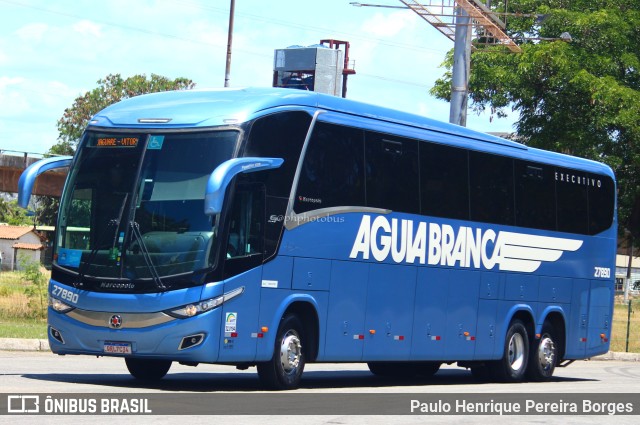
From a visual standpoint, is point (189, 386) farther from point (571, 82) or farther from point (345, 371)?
point (571, 82)

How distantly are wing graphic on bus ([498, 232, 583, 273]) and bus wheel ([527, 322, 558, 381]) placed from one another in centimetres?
133

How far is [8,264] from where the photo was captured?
116 meters

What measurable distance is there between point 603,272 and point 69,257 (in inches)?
486

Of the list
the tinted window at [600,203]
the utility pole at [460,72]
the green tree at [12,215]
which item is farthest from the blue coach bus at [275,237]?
the green tree at [12,215]

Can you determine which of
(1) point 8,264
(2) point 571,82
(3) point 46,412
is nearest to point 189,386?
(3) point 46,412

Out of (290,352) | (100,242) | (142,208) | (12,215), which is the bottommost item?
(290,352)

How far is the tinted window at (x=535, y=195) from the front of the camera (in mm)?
21078

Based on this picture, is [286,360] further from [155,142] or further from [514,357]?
[514,357]

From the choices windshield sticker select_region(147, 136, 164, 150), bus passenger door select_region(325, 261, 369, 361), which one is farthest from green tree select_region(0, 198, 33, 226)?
windshield sticker select_region(147, 136, 164, 150)

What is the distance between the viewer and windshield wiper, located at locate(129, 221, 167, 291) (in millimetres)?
14188

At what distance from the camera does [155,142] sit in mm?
14789

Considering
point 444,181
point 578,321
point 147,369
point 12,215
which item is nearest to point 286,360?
point 147,369

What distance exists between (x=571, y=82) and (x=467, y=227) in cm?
2458
